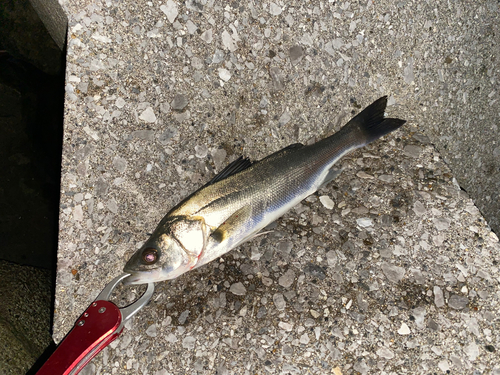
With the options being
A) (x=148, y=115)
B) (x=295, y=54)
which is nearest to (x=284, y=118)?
(x=295, y=54)

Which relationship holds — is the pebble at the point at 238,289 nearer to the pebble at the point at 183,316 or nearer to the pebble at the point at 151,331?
the pebble at the point at 183,316

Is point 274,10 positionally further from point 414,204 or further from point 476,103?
point 476,103

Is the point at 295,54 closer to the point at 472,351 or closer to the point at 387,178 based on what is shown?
the point at 387,178

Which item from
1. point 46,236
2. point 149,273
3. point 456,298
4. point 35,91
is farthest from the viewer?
point 35,91

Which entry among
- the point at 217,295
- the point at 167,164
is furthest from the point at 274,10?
the point at 217,295

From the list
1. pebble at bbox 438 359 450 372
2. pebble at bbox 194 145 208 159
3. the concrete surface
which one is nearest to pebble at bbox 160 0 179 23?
the concrete surface

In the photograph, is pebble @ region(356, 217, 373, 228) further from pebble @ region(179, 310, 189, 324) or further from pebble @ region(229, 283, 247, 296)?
pebble @ region(179, 310, 189, 324)
